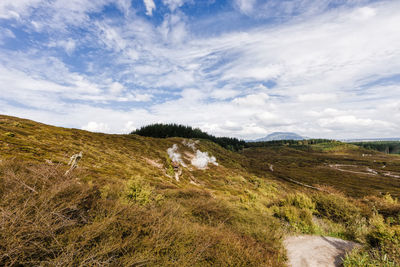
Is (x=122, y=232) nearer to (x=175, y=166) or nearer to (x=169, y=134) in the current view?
(x=175, y=166)

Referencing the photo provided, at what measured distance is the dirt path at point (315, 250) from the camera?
701cm

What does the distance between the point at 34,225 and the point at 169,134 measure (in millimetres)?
103816

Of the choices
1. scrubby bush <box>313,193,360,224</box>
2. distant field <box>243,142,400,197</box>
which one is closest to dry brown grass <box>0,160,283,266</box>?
scrubby bush <box>313,193,360,224</box>

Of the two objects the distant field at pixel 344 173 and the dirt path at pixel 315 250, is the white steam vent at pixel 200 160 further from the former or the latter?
the dirt path at pixel 315 250

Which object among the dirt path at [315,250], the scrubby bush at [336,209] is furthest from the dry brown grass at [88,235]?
the scrubby bush at [336,209]

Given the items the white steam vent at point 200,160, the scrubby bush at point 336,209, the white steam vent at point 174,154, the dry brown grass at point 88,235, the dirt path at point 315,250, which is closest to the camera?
the dry brown grass at point 88,235

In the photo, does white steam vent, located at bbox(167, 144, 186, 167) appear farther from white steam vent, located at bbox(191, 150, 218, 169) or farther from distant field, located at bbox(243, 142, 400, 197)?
distant field, located at bbox(243, 142, 400, 197)

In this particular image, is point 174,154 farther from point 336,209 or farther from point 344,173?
point 344,173

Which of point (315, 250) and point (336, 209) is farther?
point (336, 209)

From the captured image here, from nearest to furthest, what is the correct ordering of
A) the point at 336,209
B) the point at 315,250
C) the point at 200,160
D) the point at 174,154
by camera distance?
the point at 315,250
the point at 336,209
the point at 174,154
the point at 200,160

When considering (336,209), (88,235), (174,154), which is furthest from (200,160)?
(88,235)

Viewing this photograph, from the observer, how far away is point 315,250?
8.03 meters

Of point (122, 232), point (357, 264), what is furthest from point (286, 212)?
point (122, 232)

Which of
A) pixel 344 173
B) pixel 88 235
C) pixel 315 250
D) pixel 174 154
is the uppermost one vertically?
pixel 88 235
